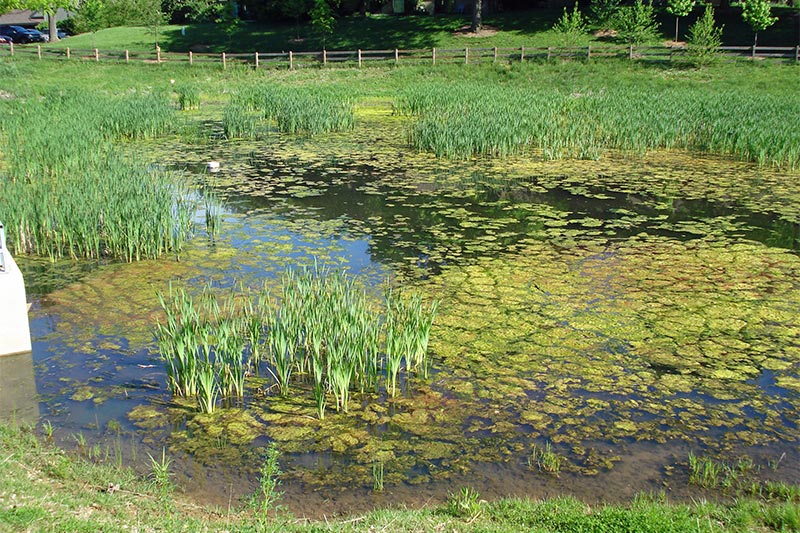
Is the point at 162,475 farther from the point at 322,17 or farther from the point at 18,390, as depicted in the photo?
the point at 322,17

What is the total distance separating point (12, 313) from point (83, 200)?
3.20 meters

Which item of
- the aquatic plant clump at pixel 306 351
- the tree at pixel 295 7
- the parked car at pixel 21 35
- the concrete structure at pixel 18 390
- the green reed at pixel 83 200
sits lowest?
the concrete structure at pixel 18 390

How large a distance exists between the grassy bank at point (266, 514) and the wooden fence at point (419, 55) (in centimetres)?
2976

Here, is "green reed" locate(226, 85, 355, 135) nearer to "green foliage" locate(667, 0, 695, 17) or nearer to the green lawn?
the green lawn

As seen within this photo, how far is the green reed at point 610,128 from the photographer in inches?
639

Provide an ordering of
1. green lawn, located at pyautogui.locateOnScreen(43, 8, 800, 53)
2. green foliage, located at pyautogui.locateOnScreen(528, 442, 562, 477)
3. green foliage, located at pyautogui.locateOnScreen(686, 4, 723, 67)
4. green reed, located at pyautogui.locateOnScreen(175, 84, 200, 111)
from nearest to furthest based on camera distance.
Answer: green foliage, located at pyautogui.locateOnScreen(528, 442, 562, 477), green reed, located at pyautogui.locateOnScreen(175, 84, 200, 111), green foliage, located at pyautogui.locateOnScreen(686, 4, 723, 67), green lawn, located at pyautogui.locateOnScreen(43, 8, 800, 53)

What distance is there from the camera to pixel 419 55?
3656cm

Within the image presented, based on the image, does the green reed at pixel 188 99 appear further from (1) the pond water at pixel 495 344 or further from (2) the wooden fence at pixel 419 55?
(1) the pond water at pixel 495 344

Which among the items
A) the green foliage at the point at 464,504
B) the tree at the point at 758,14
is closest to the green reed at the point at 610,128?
the green foliage at the point at 464,504

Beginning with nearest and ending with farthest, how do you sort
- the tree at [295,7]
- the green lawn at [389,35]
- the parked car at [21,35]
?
the green lawn at [389,35]
the tree at [295,7]
the parked car at [21,35]

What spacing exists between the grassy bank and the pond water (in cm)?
35

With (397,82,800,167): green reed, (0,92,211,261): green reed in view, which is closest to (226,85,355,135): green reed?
(397,82,800,167): green reed

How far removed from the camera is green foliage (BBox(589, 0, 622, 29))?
1467 inches

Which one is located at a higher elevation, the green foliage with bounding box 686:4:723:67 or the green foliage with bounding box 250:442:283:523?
the green foliage with bounding box 686:4:723:67
